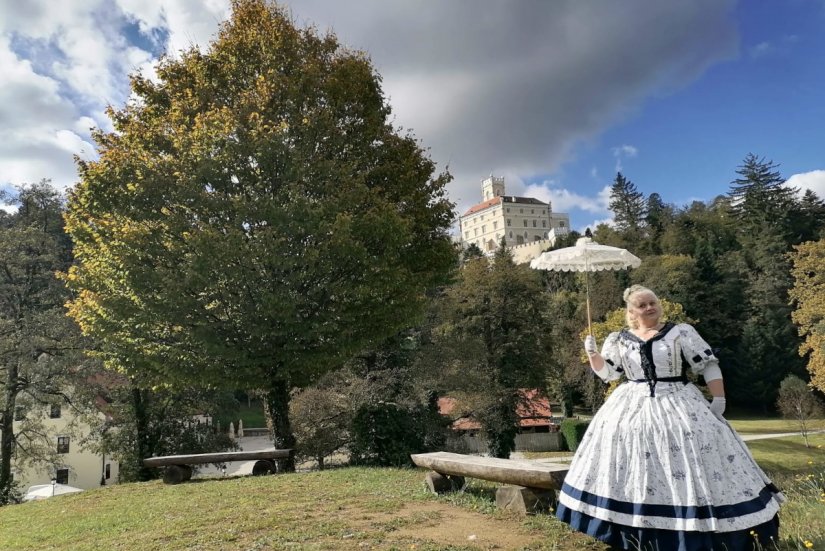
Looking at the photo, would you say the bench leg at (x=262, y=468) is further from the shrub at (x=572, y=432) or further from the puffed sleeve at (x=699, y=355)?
the shrub at (x=572, y=432)

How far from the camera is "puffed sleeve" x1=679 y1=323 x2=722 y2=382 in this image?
4.29 meters

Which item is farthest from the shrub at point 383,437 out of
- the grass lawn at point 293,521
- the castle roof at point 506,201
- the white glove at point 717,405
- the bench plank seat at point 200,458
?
the castle roof at point 506,201

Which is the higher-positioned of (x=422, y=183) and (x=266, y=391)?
(x=422, y=183)

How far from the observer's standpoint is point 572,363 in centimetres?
4159

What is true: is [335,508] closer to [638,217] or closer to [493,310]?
[493,310]

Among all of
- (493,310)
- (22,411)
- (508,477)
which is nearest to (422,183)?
(508,477)

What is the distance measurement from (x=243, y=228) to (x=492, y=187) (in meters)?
122

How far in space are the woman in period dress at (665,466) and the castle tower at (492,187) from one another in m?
127

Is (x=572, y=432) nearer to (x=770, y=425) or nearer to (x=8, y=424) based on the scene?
(x=770, y=425)

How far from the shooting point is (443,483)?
7055 mm

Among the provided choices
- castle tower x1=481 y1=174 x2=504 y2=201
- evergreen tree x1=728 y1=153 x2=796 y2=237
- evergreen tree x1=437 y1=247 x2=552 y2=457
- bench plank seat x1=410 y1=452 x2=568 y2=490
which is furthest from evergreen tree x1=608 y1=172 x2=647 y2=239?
bench plank seat x1=410 y1=452 x2=568 y2=490

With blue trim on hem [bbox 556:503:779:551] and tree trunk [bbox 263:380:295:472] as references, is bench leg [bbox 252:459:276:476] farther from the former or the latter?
blue trim on hem [bbox 556:503:779:551]

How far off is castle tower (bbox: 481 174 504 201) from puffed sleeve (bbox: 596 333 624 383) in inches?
4980

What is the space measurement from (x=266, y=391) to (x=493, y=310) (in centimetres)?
1659
